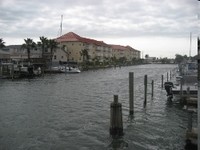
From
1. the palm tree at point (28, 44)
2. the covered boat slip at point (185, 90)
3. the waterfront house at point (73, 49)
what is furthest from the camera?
the waterfront house at point (73, 49)

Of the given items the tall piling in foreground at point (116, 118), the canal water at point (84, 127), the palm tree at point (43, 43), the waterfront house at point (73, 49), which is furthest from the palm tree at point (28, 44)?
the tall piling in foreground at point (116, 118)

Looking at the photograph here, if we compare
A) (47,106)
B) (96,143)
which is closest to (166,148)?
(96,143)

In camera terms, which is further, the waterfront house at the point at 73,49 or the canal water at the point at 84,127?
the waterfront house at the point at 73,49

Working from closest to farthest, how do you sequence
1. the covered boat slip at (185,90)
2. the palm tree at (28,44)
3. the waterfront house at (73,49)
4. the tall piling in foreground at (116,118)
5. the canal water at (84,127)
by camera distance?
the canal water at (84,127)
the tall piling in foreground at (116,118)
the covered boat slip at (185,90)
the palm tree at (28,44)
the waterfront house at (73,49)

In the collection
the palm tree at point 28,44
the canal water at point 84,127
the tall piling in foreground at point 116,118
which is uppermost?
the palm tree at point 28,44

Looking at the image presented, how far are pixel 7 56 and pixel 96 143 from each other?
5930cm

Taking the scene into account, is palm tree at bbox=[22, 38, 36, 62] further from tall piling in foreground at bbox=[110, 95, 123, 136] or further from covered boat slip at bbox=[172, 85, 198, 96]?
tall piling in foreground at bbox=[110, 95, 123, 136]

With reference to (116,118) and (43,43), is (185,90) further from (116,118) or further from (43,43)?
(43,43)

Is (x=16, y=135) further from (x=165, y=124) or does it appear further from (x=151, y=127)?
(x=165, y=124)

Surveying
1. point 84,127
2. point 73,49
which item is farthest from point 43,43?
point 84,127

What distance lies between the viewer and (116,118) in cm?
1512

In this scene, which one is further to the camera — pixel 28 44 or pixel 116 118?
pixel 28 44

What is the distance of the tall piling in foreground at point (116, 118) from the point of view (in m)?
14.9

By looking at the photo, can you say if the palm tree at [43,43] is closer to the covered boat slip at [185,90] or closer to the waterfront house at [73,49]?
the waterfront house at [73,49]
